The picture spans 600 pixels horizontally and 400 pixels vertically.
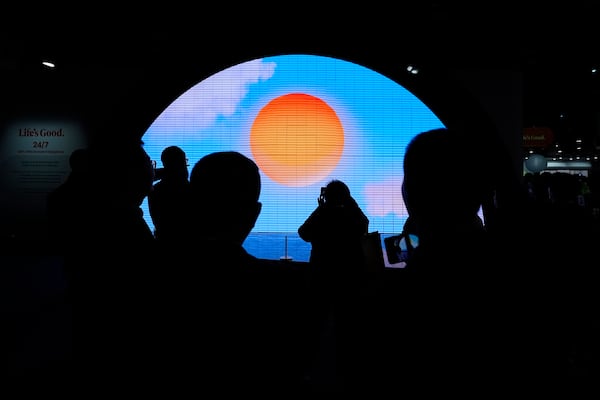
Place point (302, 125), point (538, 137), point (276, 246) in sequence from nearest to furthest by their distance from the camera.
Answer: point (302, 125), point (276, 246), point (538, 137)

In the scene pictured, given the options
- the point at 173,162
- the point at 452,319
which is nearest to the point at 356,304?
the point at 452,319

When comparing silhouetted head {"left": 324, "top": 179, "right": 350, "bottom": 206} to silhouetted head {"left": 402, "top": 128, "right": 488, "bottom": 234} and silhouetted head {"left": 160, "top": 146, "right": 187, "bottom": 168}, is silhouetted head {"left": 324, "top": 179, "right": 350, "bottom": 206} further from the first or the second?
silhouetted head {"left": 402, "top": 128, "right": 488, "bottom": 234}

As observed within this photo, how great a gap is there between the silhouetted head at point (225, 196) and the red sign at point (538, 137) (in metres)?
10.8

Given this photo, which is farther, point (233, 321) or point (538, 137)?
point (538, 137)

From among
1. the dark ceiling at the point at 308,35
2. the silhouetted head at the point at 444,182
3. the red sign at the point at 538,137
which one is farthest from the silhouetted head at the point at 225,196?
the red sign at the point at 538,137

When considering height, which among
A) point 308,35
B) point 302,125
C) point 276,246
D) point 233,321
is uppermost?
point 308,35

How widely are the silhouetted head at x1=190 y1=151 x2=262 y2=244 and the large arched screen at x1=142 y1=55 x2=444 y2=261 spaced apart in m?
5.02

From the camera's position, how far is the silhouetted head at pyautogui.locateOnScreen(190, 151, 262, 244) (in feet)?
2.84

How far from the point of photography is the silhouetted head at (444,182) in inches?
29.3

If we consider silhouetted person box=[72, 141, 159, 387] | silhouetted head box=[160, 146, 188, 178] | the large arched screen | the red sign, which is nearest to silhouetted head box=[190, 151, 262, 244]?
silhouetted person box=[72, 141, 159, 387]

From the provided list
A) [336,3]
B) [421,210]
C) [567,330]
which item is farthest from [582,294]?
[336,3]

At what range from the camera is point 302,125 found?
232 inches

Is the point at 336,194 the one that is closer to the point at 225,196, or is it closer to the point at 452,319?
the point at 225,196

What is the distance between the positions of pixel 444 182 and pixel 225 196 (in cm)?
46
